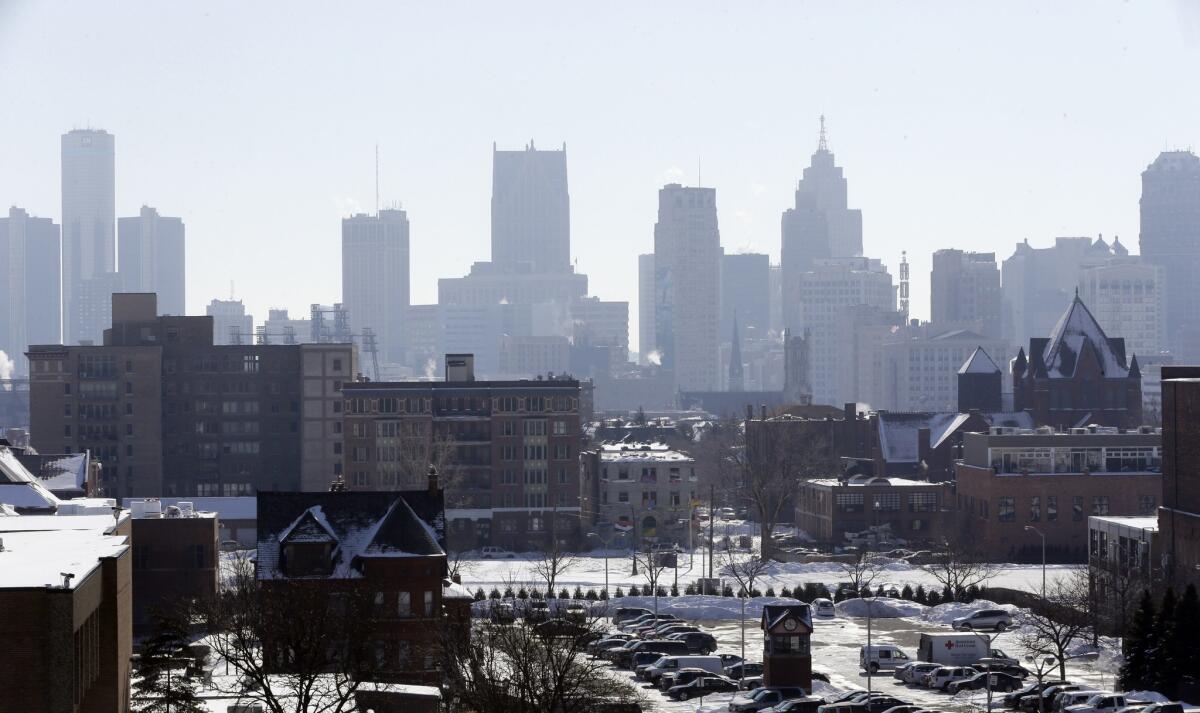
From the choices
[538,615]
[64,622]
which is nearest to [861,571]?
[538,615]

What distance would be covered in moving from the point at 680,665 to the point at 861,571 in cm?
3453

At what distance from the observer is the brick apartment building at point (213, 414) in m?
132

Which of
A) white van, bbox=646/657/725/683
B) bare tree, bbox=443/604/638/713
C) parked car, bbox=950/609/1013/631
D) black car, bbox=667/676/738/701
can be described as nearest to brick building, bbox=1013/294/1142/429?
parked car, bbox=950/609/1013/631

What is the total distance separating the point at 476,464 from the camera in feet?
399

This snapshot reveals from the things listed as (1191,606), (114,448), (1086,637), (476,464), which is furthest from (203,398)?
(1191,606)

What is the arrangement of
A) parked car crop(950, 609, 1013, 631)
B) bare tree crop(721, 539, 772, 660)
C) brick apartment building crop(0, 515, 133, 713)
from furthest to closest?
bare tree crop(721, 539, 772, 660)
parked car crop(950, 609, 1013, 631)
brick apartment building crop(0, 515, 133, 713)

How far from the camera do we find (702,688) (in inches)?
2393

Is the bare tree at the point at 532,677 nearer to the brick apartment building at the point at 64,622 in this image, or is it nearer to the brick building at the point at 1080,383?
the brick apartment building at the point at 64,622

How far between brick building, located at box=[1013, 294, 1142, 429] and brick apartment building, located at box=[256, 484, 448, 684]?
8378 cm

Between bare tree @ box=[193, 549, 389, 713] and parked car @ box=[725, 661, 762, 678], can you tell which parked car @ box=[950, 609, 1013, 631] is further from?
bare tree @ box=[193, 549, 389, 713]

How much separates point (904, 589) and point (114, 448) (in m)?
65.8

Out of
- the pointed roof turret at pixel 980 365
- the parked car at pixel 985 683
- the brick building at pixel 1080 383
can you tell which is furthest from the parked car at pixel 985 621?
the pointed roof turret at pixel 980 365

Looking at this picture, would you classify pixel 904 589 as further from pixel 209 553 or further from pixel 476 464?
pixel 476 464

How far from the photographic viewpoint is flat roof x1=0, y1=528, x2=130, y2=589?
33.6 metres
